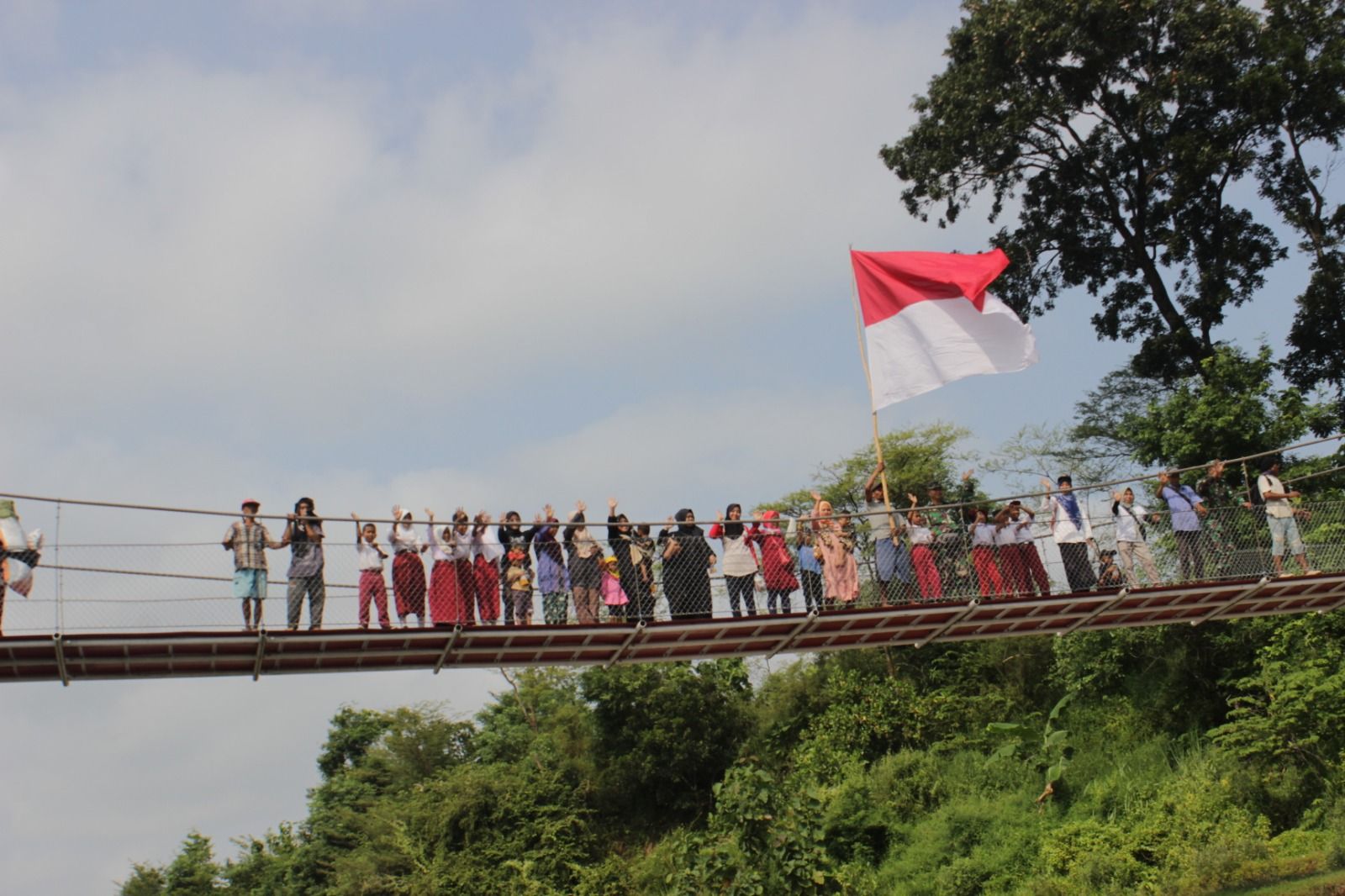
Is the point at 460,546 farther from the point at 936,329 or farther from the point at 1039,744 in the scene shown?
the point at 1039,744

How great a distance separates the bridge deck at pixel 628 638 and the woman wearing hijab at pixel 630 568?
0.70 feet

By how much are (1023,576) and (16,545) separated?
10.3 m

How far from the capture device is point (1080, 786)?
23438 millimetres

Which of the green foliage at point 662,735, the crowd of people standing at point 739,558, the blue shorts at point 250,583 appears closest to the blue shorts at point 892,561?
the crowd of people standing at point 739,558

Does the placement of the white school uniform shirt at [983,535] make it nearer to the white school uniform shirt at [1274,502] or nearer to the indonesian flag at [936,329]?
the indonesian flag at [936,329]

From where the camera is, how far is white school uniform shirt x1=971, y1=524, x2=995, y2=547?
16.4 m

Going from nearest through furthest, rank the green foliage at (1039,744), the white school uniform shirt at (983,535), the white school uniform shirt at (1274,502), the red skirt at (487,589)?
the red skirt at (487,589)
the white school uniform shirt at (983,535)
the white school uniform shirt at (1274,502)
the green foliage at (1039,744)

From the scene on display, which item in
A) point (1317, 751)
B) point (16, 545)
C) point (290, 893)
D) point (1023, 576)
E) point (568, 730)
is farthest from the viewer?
point (290, 893)

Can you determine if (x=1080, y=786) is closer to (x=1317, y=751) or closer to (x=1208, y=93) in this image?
(x=1317, y=751)

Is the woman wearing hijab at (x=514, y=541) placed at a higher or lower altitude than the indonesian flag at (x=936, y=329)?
lower

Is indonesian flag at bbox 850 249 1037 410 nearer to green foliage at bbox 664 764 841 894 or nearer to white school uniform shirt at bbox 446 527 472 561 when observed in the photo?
white school uniform shirt at bbox 446 527 472 561

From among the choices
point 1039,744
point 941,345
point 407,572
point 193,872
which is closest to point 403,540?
point 407,572

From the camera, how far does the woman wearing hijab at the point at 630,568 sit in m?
14.1

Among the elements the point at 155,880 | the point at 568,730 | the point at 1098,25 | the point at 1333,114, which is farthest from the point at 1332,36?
the point at 155,880
